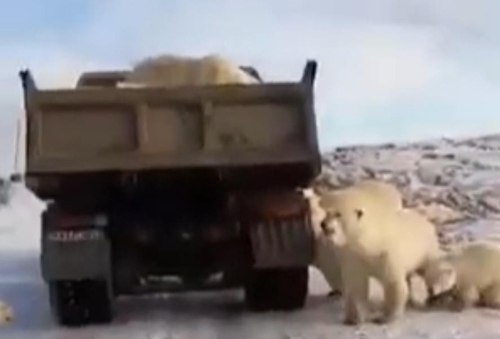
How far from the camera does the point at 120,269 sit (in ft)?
4.11

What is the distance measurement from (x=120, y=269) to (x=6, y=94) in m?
1.12

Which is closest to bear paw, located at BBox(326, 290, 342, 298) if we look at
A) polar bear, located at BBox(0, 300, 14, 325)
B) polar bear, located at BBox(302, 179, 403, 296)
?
polar bear, located at BBox(302, 179, 403, 296)

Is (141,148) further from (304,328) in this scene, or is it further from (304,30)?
(304,30)

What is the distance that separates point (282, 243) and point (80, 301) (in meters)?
0.20

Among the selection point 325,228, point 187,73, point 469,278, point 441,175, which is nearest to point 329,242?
point 325,228

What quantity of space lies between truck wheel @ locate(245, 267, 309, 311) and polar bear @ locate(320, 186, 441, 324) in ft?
0.16

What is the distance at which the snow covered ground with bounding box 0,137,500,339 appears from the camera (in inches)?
47.2

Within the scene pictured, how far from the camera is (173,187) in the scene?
127cm

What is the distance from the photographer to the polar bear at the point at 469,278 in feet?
4.19

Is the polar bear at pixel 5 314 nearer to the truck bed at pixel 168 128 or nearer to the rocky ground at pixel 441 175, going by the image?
the truck bed at pixel 168 128

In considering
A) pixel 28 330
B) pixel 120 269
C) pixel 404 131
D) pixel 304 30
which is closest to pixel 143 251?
pixel 120 269

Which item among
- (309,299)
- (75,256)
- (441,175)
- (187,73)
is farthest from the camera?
(441,175)

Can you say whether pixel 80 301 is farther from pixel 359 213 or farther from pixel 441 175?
pixel 441 175

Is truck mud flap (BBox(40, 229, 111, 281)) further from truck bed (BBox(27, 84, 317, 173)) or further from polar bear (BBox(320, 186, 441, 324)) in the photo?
polar bear (BBox(320, 186, 441, 324))
